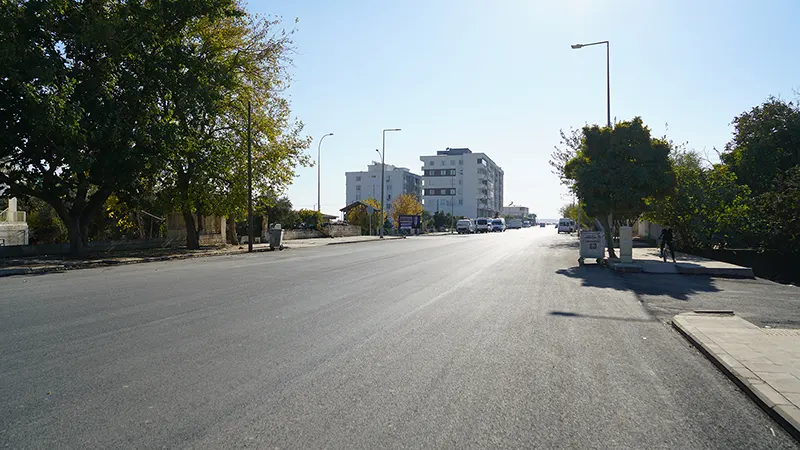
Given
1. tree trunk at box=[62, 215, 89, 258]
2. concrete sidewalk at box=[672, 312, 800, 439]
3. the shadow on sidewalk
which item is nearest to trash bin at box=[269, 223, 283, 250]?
tree trunk at box=[62, 215, 89, 258]

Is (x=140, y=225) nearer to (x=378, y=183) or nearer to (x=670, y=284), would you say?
(x=670, y=284)

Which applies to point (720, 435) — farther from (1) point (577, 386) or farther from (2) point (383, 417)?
(2) point (383, 417)

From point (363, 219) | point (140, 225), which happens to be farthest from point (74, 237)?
point (363, 219)

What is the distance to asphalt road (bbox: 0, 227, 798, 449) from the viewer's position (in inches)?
149

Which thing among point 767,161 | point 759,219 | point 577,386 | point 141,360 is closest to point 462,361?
point 577,386

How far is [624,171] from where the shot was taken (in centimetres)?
2075

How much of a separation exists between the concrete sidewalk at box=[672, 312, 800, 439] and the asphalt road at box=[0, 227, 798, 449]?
15cm

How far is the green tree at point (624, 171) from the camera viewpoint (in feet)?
67.6

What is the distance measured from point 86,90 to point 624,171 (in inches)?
837

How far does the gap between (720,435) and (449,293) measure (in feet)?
25.0

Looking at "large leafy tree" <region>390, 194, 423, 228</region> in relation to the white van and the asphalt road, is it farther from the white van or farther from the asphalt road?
the asphalt road

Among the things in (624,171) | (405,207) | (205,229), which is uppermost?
(405,207)

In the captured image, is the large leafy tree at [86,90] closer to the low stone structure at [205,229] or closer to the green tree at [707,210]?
the low stone structure at [205,229]

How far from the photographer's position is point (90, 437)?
3658 mm
